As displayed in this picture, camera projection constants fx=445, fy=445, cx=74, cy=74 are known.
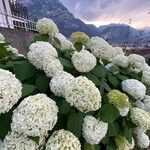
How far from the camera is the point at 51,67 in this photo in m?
2.96

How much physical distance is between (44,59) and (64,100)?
364 millimetres

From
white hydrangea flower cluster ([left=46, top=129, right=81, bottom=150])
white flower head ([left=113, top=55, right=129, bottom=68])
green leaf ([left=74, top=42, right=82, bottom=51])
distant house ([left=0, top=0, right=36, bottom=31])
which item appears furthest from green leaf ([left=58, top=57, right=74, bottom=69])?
distant house ([left=0, top=0, right=36, bottom=31])

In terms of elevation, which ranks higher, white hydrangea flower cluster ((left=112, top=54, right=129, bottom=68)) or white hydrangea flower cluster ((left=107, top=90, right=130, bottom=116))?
white hydrangea flower cluster ((left=107, top=90, right=130, bottom=116))

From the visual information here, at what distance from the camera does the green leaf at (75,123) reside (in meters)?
2.72

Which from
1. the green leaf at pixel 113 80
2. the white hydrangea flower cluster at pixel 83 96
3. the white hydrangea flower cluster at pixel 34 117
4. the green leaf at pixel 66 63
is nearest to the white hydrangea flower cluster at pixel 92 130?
the white hydrangea flower cluster at pixel 83 96

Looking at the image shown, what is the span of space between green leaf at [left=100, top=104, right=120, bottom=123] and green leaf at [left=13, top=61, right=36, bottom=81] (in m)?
0.55

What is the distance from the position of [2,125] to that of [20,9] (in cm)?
2382

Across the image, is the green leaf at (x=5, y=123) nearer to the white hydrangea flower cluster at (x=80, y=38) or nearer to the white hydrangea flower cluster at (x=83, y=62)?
the white hydrangea flower cluster at (x=83, y=62)

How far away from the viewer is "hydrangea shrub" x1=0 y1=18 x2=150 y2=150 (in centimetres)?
250

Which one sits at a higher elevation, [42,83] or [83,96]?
[83,96]

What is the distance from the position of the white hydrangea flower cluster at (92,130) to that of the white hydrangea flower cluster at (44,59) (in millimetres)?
400

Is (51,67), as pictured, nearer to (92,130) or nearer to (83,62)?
(83,62)

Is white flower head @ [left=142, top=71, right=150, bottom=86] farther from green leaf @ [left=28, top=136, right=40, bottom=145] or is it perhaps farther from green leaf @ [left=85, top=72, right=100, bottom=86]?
green leaf @ [left=28, top=136, right=40, bottom=145]

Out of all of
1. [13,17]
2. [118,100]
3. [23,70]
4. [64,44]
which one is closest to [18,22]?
[13,17]
